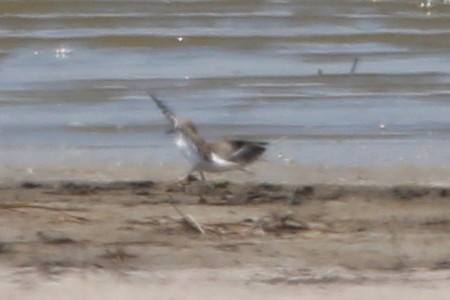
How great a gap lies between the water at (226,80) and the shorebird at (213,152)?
53 cm

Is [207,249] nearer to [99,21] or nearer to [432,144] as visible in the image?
[432,144]

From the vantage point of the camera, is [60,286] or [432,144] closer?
[60,286]

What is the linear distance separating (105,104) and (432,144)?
1.73m

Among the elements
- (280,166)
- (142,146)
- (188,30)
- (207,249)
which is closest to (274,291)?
(207,249)

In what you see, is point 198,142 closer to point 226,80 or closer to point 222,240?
point 222,240

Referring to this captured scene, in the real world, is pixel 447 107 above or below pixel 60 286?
below

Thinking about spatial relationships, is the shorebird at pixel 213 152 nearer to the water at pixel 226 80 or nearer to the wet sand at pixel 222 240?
the wet sand at pixel 222 240

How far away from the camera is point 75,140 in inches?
289

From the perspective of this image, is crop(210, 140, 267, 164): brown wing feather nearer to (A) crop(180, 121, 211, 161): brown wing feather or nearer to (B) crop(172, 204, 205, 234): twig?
(A) crop(180, 121, 211, 161): brown wing feather

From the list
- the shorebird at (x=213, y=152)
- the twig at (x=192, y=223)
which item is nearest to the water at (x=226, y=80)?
the shorebird at (x=213, y=152)

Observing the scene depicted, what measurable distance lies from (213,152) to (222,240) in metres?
0.73

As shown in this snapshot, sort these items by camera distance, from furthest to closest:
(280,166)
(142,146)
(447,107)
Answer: (447,107) < (142,146) < (280,166)

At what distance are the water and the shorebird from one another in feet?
1.75

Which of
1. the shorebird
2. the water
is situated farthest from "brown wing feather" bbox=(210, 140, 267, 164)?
the water
